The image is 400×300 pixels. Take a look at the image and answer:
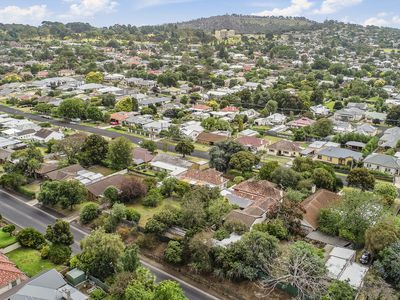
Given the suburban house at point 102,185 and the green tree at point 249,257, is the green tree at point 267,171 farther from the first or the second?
the green tree at point 249,257

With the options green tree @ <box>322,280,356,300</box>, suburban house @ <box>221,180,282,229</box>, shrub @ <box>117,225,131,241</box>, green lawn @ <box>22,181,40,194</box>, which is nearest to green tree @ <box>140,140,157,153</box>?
green lawn @ <box>22,181,40,194</box>

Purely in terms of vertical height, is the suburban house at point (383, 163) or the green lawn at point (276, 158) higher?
the suburban house at point (383, 163)

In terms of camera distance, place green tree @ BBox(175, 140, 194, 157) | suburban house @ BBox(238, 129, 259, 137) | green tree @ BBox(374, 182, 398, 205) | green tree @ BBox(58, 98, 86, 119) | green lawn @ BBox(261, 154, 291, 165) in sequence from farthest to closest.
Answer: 1. green tree @ BBox(58, 98, 86, 119)
2. suburban house @ BBox(238, 129, 259, 137)
3. green lawn @ BBox(261, 154, 291, 165)
4. green tree @ BBox(175, 140, 194, 157)
5. green tree @ BBox(374, 182, 398, 205)

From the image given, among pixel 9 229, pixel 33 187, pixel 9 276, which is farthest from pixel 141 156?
pixel 9 276

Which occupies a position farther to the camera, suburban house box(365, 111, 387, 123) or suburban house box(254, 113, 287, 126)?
suburban house box(365, 111, 387, 123)

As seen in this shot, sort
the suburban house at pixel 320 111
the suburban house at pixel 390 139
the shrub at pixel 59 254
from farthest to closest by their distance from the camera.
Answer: the suburban house at pixel 320 111, the suburban house at pixel 390 139, the shrub at pixel 59 254

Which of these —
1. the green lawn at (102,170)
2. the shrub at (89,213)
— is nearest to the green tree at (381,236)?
the shrub at (89,213)

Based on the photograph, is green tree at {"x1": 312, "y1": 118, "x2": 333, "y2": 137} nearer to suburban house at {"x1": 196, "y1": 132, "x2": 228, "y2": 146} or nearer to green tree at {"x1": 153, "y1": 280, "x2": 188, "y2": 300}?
suburban house at {"x1": 196, "y1": 132, "x2": 228, "y2": 146}

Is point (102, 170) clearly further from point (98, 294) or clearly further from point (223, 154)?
point (98, 294)
